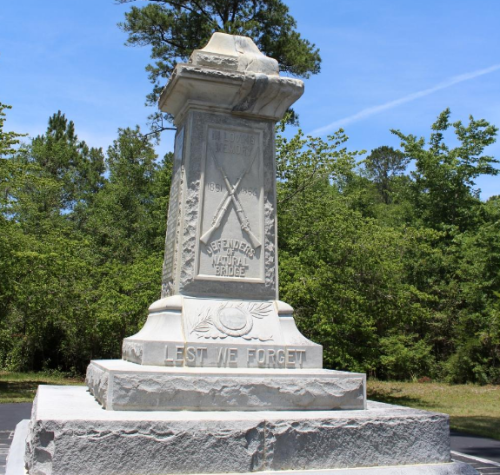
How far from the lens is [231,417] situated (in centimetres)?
428

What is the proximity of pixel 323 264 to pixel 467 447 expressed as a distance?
6.31 metres

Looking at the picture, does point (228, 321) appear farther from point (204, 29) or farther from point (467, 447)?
point (204, 29)

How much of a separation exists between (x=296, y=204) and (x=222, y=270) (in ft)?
37.6

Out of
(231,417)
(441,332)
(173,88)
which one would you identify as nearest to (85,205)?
(441,332)

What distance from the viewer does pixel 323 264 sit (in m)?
→ 13.6

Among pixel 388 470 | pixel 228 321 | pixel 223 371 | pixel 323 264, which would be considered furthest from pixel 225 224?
pixel 323 264

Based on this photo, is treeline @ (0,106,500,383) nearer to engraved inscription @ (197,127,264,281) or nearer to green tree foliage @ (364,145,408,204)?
engraved inscription @ (197,127,264,281)

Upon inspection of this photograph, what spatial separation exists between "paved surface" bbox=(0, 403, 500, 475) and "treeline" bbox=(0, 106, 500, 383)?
467cm

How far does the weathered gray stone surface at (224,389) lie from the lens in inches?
177

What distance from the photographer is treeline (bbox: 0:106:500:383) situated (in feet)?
45.9

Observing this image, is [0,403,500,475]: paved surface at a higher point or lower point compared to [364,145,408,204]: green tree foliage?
lower

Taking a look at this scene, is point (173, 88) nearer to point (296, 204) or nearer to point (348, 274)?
point (348, 274)

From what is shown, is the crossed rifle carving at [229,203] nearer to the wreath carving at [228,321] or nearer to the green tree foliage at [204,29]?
the wreath carving at [228,321]

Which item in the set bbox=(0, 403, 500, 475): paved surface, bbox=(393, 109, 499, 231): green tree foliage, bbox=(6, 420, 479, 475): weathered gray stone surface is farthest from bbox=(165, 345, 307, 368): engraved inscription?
bbox=(393, 109, 499, 231): green tree foliage
